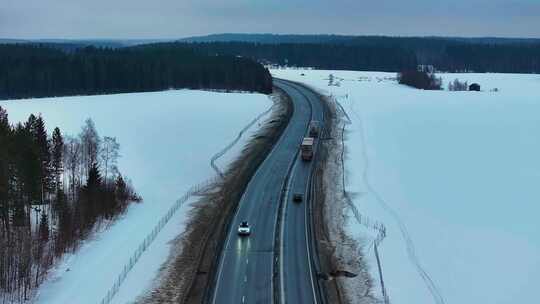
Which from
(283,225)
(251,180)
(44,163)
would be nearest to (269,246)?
(283,225)

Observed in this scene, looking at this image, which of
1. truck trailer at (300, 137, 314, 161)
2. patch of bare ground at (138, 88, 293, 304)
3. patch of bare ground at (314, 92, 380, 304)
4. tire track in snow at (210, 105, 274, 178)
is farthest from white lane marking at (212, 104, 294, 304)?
patch of bare ground at (314, 92, 380, 304)

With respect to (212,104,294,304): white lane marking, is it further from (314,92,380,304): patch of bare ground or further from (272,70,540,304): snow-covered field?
(272,70,540,304): snow-covered field

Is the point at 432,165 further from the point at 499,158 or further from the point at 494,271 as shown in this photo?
the point at 494,271

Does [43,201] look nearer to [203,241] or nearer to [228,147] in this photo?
[203,241]

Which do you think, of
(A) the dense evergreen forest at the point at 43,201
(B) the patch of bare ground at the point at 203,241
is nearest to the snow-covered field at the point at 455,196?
(B) the patch of bare ground at the point at 203,241

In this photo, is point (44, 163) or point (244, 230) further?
point (44, 163)
